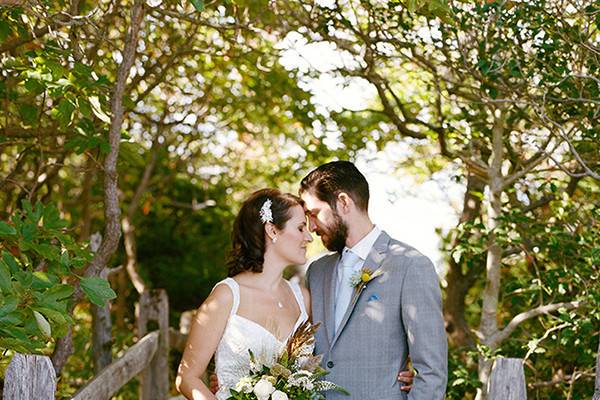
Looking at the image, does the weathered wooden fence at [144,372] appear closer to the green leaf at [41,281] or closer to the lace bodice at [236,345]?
the green leaf at [41,281]

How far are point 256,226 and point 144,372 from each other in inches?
105

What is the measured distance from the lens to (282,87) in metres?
7.45

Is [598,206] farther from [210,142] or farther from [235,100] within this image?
[210,142]

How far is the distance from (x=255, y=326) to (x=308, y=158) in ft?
12.5

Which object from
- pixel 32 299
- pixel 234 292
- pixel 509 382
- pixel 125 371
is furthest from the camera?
pixel 125 371

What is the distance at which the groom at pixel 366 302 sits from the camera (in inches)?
154

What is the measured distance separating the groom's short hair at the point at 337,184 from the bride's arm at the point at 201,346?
25.4 inches

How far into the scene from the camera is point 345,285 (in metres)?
4.25

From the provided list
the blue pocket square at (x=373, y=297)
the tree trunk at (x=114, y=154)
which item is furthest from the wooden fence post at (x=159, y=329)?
the blue pocket square at (x=373, y=297)

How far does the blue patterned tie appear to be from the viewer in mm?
4199

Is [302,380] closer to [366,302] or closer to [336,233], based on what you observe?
[366,302]

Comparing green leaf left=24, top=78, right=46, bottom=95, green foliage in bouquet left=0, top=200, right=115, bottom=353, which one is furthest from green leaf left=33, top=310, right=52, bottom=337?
green leaf left=24, top=78, right=46, bottom=95

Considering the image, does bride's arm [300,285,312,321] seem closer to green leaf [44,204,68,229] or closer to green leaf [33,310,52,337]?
green leaf [44,204,68,229]

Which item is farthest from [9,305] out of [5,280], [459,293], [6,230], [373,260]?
[459,293]
